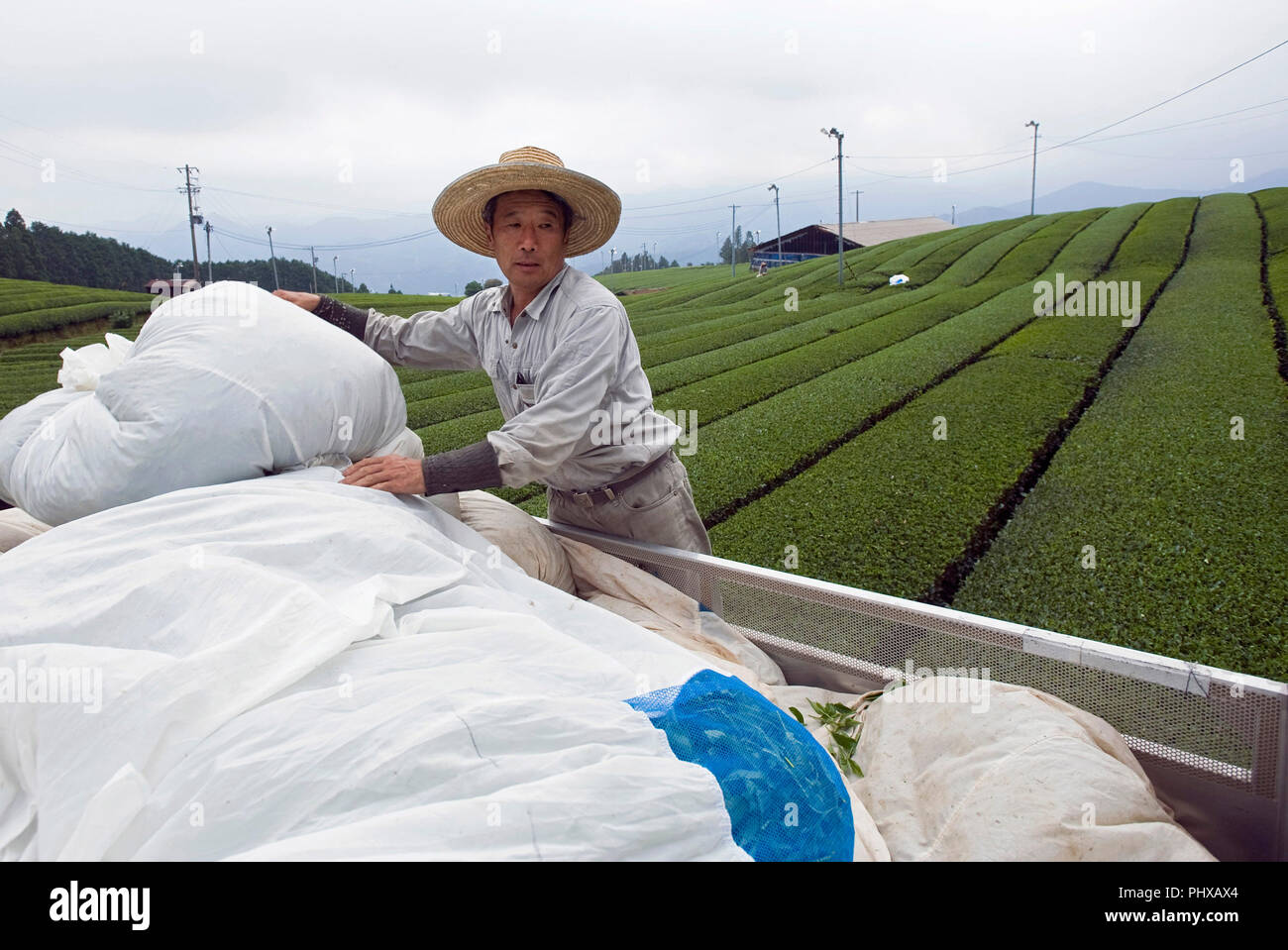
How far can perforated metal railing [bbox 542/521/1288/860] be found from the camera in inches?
53.2

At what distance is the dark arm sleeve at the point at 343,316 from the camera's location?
2523mm

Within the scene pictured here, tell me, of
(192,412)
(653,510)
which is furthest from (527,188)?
(192,412)

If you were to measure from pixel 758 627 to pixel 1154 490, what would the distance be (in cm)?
353

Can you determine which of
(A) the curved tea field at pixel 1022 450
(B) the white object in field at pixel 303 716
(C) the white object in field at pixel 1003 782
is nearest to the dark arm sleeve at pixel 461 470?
(B) the white object in field at pixel 303 716

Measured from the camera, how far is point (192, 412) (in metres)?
1.61

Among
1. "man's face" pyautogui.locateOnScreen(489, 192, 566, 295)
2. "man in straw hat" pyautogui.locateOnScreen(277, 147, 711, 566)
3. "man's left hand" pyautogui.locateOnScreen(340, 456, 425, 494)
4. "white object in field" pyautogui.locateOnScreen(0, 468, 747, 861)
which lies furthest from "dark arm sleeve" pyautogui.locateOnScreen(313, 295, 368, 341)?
"white object in field" pyautogui.locateOnScreen(0, 468, 747, 861)

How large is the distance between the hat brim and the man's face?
0.12ft

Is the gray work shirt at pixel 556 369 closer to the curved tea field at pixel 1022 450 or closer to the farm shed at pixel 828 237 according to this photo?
the curved tea field at pixel 1022 450

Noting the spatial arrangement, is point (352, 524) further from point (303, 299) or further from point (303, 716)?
point (303, 299)

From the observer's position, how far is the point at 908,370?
808cm

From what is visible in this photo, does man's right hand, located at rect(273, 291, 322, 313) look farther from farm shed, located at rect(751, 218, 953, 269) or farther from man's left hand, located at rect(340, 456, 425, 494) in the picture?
farm shed, located at rect(751, 218, 953, 269)

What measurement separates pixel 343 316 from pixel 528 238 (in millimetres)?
721
